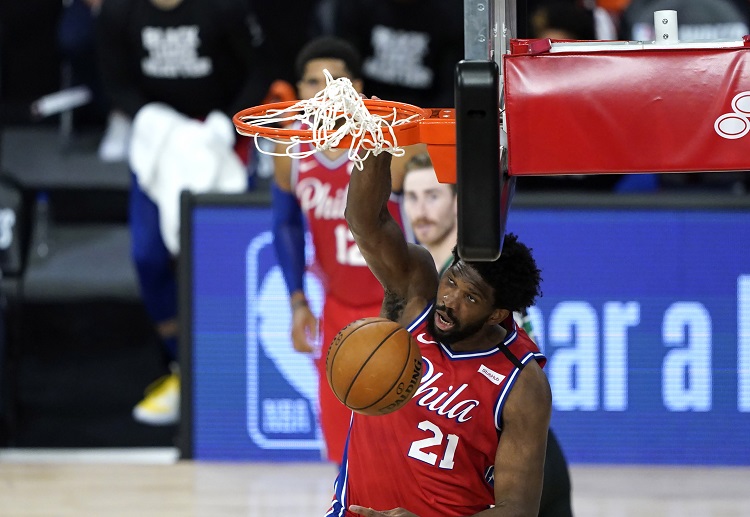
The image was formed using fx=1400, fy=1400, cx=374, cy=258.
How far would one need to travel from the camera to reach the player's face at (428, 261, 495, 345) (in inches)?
157

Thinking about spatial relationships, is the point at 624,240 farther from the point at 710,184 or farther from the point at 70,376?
the point at 70,376

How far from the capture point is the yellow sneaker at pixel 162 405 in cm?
771

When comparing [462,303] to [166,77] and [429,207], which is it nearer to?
[429,207]

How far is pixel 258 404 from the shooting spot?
7035 mm

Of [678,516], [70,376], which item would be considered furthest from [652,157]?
[70,376]

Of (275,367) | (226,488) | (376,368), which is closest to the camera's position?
(376,368)

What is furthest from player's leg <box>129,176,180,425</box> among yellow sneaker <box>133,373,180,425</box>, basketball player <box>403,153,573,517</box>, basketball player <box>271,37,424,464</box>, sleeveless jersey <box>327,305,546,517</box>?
sleeveless jersey <box>327,305,546,517</box>

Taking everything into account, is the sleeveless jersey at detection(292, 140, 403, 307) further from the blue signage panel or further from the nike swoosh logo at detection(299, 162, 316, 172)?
the blue signage panel

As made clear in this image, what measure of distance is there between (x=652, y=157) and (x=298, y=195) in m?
2.95

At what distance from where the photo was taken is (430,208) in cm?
572

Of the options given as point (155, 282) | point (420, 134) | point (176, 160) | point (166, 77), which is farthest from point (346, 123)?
point (166, 77)

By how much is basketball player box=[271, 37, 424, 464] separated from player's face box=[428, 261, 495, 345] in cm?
185

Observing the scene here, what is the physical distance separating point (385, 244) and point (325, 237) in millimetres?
1857

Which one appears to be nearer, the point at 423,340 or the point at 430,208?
the point at 423,340
